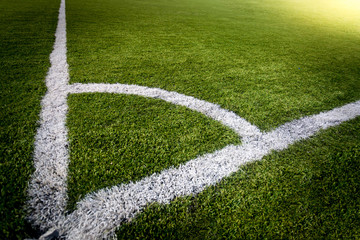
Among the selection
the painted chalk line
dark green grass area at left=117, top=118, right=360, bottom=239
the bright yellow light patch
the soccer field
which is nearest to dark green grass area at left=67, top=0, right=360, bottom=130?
the soccer field

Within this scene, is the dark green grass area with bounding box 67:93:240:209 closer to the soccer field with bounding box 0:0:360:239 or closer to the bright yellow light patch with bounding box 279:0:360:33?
the soccer field with bounding box 0:0:360:239

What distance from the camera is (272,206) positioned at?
45.5 inches

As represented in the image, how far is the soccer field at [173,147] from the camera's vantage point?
3.44 ft

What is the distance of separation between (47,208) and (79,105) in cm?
101

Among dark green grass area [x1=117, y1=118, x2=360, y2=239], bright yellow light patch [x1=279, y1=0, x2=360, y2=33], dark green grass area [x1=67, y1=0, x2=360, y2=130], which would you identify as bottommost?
dark green grass area [x1=117, y1=118, x2=360, y2=239]

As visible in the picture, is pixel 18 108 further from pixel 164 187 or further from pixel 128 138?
pixel 164 187

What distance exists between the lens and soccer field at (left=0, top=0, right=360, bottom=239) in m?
1.05

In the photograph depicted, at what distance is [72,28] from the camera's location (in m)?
4.16

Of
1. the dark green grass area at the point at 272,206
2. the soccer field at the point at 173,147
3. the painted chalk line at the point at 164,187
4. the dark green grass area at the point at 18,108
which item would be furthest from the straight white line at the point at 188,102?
the dark green grass area at the point at 18,108

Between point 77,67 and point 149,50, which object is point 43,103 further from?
point 149,50

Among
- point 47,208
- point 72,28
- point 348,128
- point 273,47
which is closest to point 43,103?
point 47,208

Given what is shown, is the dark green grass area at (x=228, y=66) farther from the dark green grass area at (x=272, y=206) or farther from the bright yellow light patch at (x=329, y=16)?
the bright yellow light patch at (x=329, y=16)

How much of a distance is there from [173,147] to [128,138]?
1.12 feet

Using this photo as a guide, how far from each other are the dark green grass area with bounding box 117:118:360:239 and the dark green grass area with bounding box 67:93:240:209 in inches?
11.4
